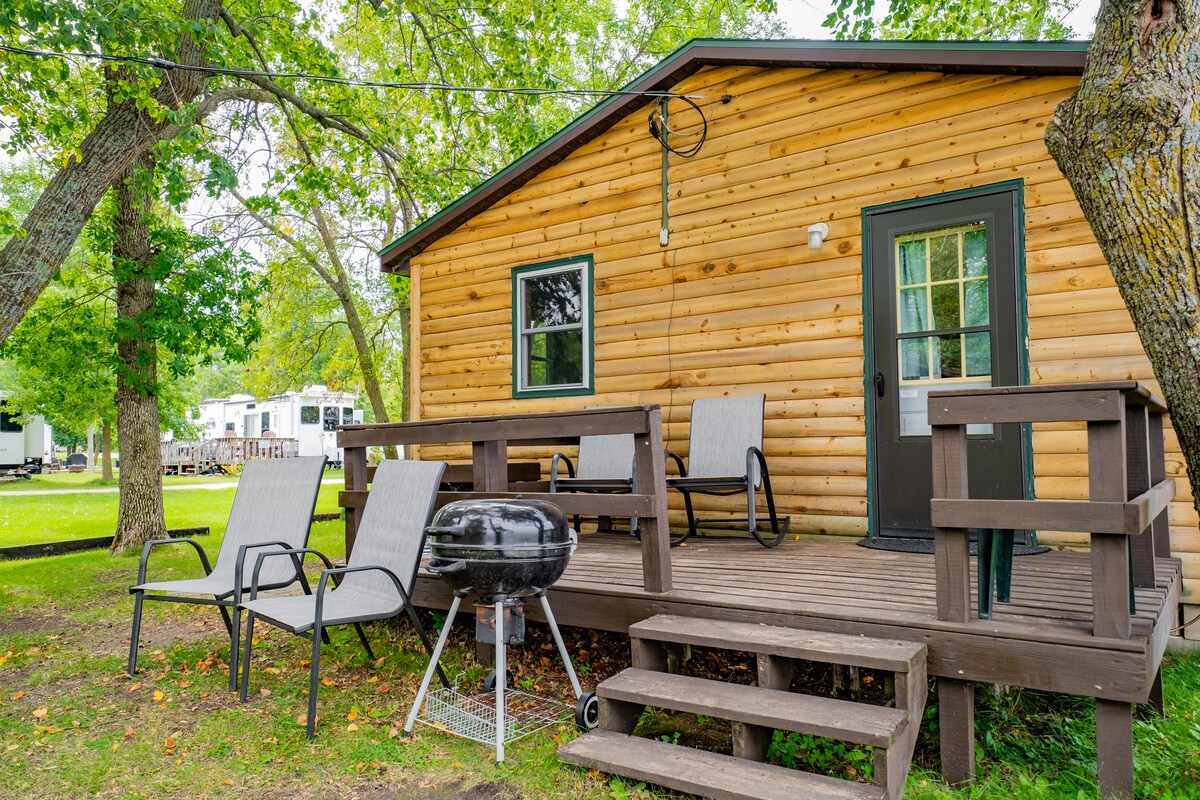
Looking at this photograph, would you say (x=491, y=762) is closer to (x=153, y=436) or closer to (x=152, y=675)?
(x=152, y=675)

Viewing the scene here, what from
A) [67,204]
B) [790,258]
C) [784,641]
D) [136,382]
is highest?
[67,204]

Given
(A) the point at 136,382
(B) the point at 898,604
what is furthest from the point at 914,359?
(A) the point at 136,382

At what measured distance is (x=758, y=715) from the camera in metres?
2.45

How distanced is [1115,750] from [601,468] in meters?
3.71

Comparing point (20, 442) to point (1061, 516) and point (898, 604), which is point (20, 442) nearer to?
point (898, 604)

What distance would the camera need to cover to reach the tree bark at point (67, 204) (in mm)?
5234

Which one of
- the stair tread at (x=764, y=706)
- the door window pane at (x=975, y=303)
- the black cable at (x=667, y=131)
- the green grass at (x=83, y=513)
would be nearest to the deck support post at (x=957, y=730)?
the stair tread at (x=764, y=706)

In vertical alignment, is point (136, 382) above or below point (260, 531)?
above

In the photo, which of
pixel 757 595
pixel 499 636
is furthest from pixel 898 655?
pixel 499 636

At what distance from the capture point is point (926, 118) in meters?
4.71

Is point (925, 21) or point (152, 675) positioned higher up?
point (925, 21)

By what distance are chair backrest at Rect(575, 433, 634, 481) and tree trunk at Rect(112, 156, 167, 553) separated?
496 cm

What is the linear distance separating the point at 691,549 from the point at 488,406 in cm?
250

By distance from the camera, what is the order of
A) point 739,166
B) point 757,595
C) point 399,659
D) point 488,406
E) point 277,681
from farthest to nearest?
1. point 488,406
2. point 739,166
3. point 399,659
4. point 277,681
5. point 757,595
